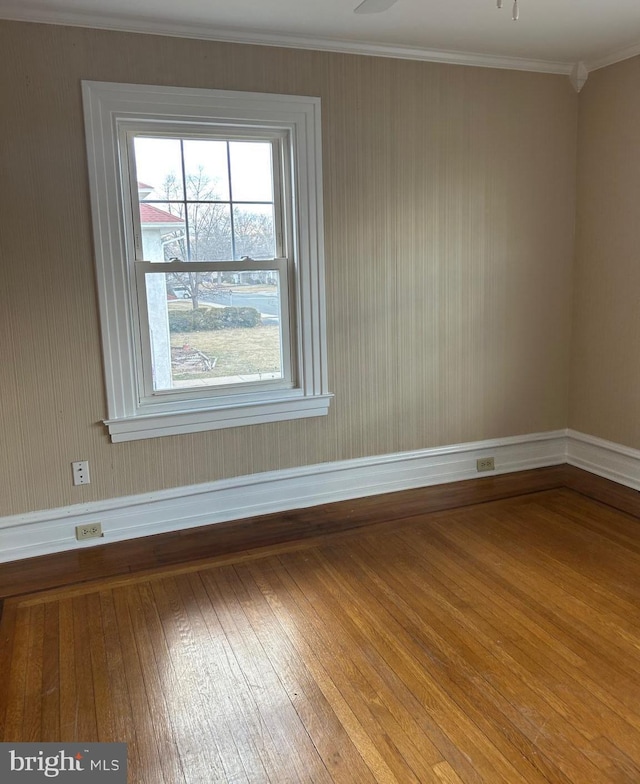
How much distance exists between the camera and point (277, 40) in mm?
3225

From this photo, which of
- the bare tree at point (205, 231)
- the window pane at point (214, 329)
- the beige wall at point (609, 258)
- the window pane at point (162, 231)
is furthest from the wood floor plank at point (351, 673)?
the beige wall at point (609, 258)

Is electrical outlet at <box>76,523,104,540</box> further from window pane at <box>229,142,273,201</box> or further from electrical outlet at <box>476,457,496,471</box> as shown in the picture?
electrical outlet at <box>476,457,496,471</box>

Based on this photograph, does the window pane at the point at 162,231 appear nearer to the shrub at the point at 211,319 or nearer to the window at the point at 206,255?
the window at the point at 206,255

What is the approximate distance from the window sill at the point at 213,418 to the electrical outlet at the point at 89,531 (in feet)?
1.43

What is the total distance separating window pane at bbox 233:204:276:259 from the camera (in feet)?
11.1

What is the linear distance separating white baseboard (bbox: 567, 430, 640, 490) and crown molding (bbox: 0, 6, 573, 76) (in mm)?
2287

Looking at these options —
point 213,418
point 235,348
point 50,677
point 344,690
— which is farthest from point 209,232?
point 344,690

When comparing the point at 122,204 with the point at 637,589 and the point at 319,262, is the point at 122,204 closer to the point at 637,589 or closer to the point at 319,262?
the point at 319,262

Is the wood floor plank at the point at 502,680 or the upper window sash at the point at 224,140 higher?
the upper window sash at the point at 224,140

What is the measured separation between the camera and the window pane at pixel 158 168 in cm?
318

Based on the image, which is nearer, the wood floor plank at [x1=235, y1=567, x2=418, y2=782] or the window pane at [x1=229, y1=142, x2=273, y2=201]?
the wood floor plank at [x1=235, y1=567, x2=418, y2=782]

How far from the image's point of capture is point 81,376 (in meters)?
3.14

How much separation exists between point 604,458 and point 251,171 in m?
2.76

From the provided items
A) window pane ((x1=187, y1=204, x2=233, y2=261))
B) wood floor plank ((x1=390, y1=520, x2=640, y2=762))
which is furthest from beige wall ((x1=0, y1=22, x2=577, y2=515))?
wood floor plank ((x1=390, y1=520, x2=640, y2=762))
